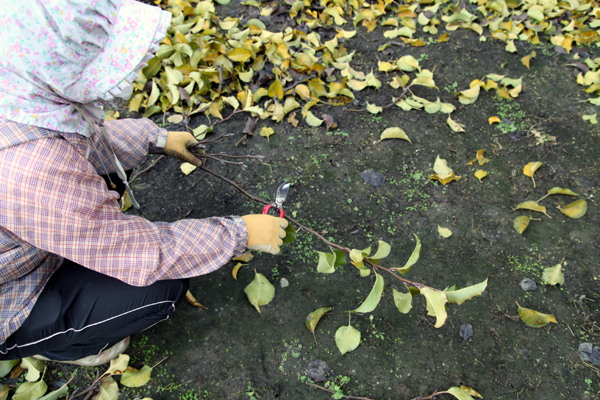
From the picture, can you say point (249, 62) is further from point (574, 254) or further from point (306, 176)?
point (574, 254)

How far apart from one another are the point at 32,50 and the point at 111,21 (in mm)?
190

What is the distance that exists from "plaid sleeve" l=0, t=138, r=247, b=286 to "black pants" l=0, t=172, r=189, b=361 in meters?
0.14

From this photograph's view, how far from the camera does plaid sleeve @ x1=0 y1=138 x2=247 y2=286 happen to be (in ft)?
2.96

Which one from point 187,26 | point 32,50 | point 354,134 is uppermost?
point 32,50

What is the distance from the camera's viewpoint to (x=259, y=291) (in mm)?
1365

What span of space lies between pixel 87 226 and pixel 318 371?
843mm

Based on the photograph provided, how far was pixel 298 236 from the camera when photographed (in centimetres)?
158

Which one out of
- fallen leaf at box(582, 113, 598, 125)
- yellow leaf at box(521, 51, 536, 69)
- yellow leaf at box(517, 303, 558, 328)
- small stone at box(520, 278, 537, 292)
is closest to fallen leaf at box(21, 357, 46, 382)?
yellow leaf at box(517, 303, 558, 328)

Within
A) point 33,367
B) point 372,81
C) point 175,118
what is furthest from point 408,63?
point 33,367

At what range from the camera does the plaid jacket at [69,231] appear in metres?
0.90

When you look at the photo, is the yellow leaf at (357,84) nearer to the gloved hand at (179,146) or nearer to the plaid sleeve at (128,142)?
the gloved hand at (179,146)

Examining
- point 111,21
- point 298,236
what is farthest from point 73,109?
point 298,236

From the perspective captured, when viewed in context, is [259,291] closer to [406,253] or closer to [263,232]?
[263,232]

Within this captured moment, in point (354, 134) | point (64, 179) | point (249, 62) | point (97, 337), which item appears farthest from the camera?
point (249, 62)
